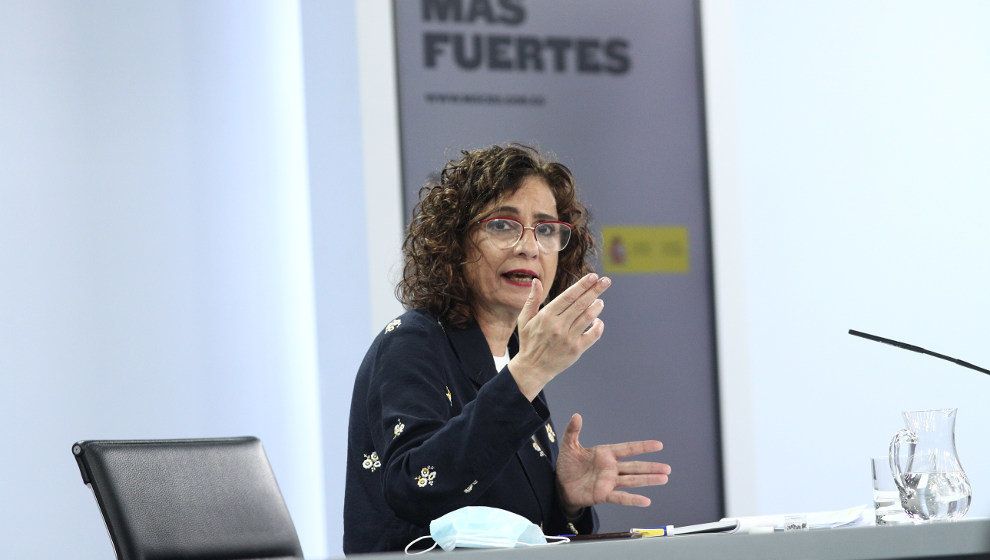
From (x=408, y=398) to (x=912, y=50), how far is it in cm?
292

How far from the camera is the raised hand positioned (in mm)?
1854

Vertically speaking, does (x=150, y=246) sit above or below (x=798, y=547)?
above

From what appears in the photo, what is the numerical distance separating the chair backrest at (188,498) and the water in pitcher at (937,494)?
3.20 feet

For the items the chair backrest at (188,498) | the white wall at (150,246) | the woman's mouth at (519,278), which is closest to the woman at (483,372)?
the woman's mouth at (519,278)

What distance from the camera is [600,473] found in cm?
189

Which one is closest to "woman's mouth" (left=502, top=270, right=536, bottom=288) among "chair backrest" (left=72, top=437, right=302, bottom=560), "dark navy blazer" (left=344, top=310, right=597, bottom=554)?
"dark navy blazer" (left=344, top=310, right=597, bottom=554)

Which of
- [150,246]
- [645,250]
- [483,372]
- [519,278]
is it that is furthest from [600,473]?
[150,246]

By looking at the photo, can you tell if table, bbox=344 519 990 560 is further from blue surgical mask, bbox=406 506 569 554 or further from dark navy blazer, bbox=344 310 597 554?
dark navy blazer, bbox=344 310 597 554

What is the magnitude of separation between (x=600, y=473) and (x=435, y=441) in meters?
0.43

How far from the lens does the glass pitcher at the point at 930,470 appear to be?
5.22 ft

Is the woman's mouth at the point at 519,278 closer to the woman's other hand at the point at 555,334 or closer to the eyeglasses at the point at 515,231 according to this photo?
the eyeglasses at the point at 515,231

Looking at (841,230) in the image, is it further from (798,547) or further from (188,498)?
(798,547)

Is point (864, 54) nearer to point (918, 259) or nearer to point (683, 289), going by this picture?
point (918, 259)

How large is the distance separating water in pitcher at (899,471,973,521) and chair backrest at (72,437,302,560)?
3.20 ft
